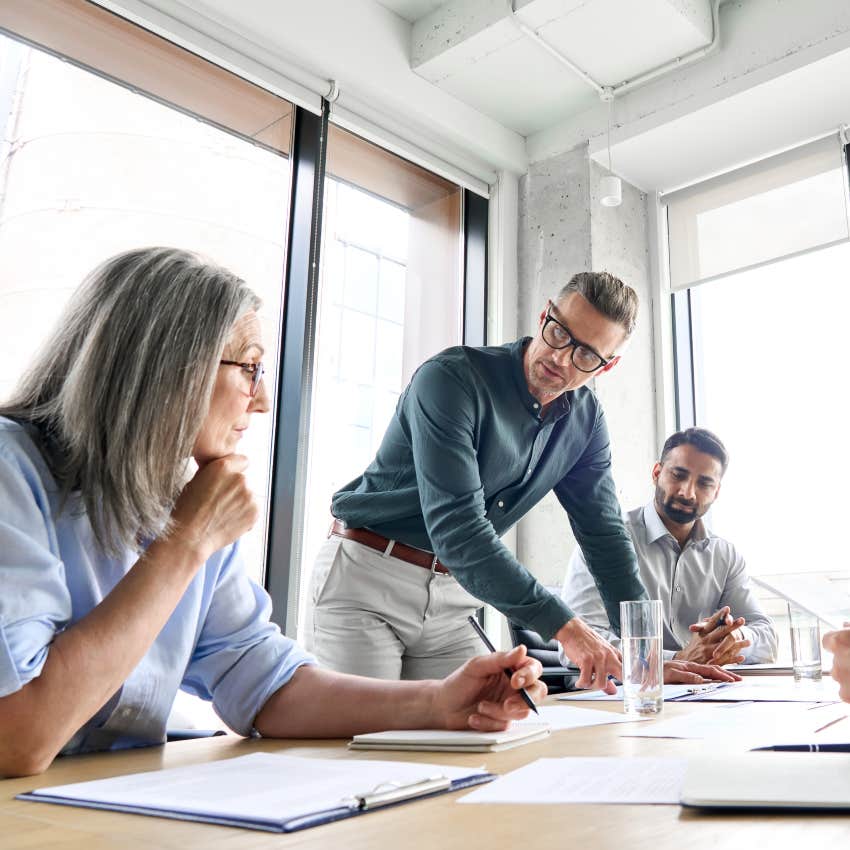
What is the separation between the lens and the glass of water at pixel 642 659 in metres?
1.27

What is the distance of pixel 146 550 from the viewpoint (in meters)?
0.95

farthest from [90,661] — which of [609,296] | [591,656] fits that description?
[609,296]

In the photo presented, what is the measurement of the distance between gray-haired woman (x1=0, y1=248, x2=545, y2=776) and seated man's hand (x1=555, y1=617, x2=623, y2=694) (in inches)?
15.4

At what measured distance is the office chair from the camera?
6.59ft

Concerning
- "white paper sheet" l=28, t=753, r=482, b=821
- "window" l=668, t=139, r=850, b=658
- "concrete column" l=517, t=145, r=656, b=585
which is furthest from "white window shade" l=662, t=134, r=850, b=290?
"white paper sheet" l=28, t=753, r=482, b=821

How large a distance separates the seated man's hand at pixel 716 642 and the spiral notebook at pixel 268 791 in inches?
58.3

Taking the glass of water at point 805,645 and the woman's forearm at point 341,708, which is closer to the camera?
the woman's forearm at point 341,708

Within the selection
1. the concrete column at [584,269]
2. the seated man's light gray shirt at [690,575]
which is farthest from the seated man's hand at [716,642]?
the concrete column at [584,269]

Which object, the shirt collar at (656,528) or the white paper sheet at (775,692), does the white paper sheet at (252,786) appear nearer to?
the white paper sheet at (775,692)

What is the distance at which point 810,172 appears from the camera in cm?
347

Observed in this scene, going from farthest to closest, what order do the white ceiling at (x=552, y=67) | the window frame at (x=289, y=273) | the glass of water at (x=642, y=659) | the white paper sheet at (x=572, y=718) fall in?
the white ceiling at (x=552, y=67) < the window frame at (x=289, y=273) < the glass of water at (x=642, y=659) < the white paper sheet at (x=572, y=718)

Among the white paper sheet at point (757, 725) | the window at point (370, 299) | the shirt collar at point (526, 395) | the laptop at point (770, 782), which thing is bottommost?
the white paper sheet at point (757, 725)

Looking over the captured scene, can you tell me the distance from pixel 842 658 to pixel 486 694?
0.40 metres

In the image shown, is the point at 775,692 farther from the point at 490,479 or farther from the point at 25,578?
the point at 25,578
